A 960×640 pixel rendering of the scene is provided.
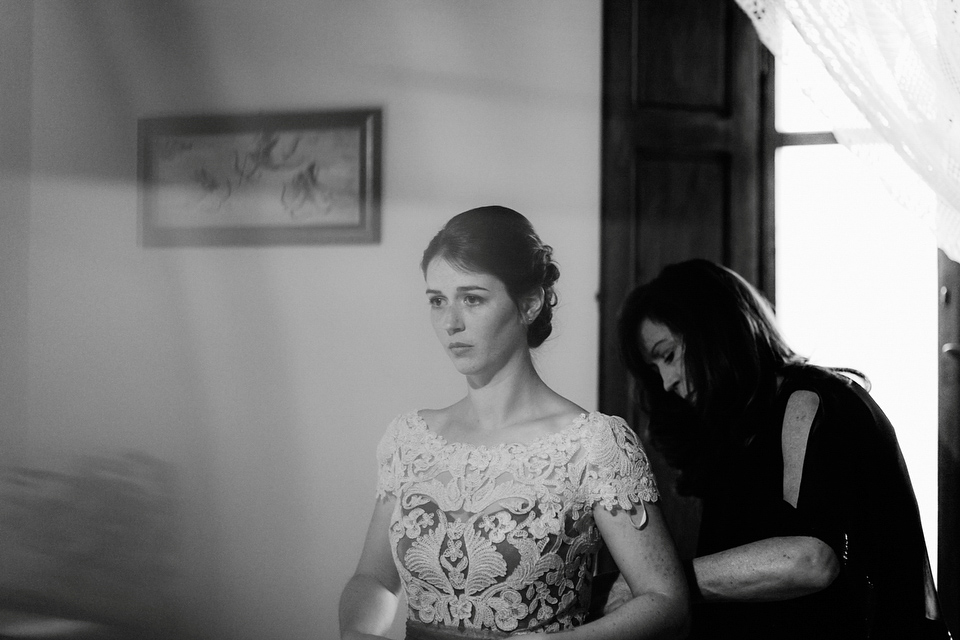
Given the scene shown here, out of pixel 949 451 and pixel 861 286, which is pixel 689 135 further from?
pixel 949 451

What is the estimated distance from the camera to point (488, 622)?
107 centimetres

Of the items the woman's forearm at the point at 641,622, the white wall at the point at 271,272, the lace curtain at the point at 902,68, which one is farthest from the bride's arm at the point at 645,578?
the lace curtain at the point at 902,68

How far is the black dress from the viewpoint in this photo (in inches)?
48.7

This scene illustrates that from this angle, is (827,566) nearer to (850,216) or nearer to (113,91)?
(850,216)

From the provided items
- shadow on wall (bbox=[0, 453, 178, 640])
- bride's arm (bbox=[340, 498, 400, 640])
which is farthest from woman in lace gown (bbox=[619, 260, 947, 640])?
shadow on wall (bbox=[0, 453, 178, 640])

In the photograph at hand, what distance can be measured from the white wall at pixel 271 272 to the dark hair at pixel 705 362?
0.13 m

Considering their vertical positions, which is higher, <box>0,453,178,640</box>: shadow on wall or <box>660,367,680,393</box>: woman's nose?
<box>660,367,680,393</box>: woman's nose

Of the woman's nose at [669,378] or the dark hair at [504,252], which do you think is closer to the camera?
the dark hair at [504,252]

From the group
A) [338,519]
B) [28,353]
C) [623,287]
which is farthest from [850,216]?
[28,353]

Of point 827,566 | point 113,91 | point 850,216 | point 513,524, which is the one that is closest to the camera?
point 513,524

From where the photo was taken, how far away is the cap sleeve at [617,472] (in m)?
1.08

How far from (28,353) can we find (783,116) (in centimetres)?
142

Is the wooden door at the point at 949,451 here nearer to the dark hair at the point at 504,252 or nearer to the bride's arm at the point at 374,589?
the dark hair at the point at 504,252

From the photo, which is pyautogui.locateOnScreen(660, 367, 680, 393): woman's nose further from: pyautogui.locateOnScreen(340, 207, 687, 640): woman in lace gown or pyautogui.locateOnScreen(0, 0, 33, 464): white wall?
pyautogui.locateOnScreen(0, 0, 33, 464): white wall
